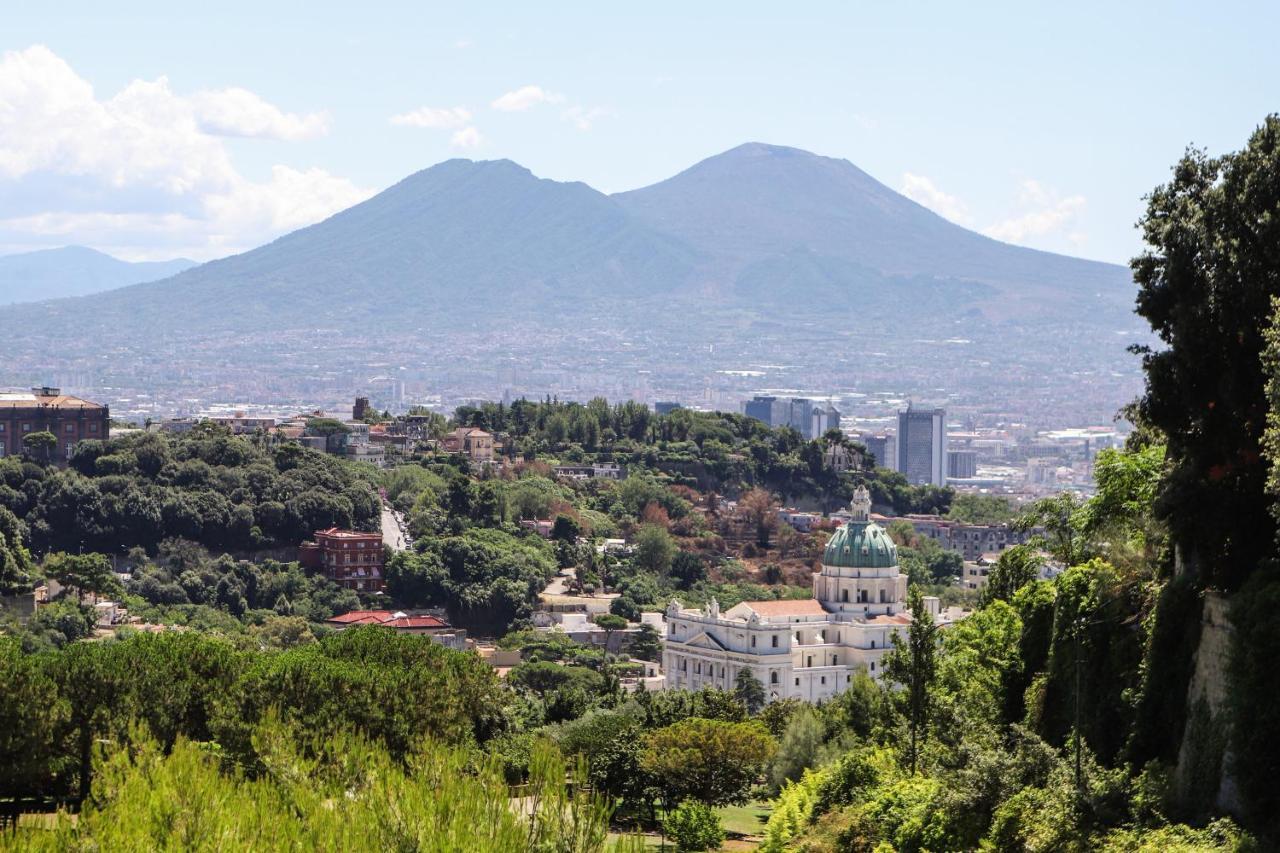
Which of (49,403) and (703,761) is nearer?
(703,761)

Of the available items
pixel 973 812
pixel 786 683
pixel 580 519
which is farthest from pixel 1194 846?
pixel 580 519

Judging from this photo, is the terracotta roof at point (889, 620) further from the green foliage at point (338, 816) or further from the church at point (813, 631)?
the green foliage at point (338, 816)

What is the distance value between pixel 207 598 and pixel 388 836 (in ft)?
238

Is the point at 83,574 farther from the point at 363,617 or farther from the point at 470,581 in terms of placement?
the point at 470,581

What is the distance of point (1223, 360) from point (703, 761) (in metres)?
20.0

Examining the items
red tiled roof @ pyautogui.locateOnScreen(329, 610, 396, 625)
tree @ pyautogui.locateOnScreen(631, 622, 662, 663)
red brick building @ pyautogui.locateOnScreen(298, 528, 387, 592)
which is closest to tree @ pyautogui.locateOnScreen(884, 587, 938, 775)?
red tiled roof @ pyautogui.locateOnScreen(329, 610, 396, 625)

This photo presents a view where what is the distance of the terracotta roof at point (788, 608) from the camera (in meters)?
90.1

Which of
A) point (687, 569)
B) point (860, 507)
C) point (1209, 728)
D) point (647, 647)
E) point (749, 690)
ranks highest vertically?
point (1209, 728)

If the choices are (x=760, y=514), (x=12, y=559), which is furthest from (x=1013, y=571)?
(x=760, y=514)

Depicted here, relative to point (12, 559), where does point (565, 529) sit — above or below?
below

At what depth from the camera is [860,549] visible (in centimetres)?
9369

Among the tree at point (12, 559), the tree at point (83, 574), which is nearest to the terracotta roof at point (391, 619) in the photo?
the tree at point (83, 574)

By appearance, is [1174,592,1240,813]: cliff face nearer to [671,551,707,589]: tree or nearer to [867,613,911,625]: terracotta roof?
[867,613,911,625]: terracotta roof

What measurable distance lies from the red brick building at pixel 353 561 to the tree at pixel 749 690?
24927mm
